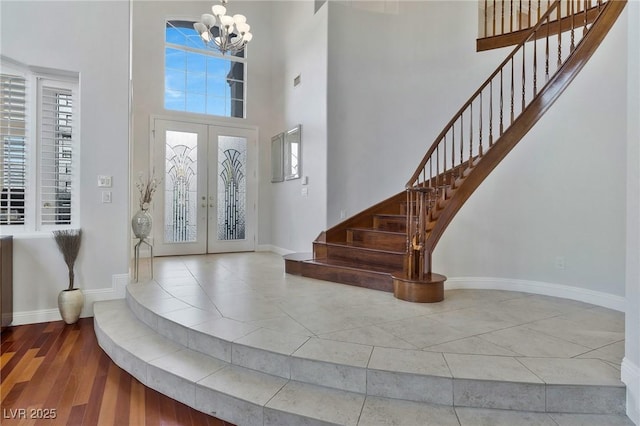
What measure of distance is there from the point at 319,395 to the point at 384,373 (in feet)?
1.25

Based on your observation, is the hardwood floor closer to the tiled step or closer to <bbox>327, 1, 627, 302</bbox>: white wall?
the tiled step

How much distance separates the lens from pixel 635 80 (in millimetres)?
1726

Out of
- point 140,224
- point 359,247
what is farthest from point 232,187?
point 359,247

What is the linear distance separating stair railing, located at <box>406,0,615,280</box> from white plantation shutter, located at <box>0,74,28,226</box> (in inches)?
151

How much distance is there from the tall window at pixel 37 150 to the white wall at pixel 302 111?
2.88 metres

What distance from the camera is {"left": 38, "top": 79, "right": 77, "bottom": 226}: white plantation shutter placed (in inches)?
136

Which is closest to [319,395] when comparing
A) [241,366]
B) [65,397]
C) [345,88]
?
[241,366]

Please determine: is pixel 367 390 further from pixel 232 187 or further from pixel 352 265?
pixel 232 187

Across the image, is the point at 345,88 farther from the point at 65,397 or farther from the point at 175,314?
the point at 65,397

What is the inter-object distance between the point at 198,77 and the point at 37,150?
3195 millimetres

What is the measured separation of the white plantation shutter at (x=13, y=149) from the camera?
329 cm

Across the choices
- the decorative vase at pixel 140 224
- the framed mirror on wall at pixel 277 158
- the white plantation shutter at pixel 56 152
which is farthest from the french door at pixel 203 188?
the white plantation shutter at pixel 56 152

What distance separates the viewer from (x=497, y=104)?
14.1ft

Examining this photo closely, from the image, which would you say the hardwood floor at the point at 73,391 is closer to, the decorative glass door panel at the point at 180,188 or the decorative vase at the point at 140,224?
the decorative vase at the point at 140,224
